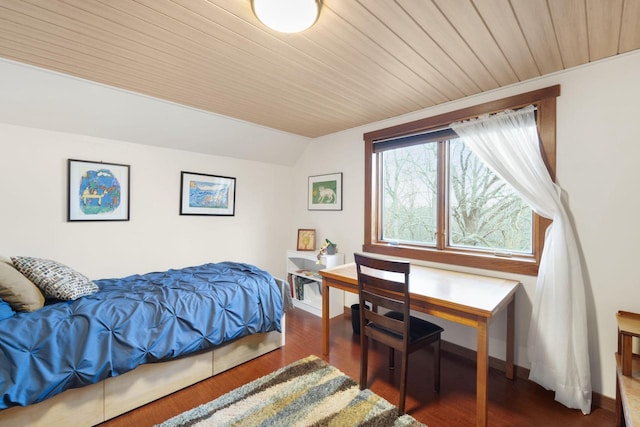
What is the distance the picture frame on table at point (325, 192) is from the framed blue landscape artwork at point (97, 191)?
2.12 metres

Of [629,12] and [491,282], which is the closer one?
[629,12]

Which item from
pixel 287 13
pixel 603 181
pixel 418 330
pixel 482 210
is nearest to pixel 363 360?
pixel 418 330

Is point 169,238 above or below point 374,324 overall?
above

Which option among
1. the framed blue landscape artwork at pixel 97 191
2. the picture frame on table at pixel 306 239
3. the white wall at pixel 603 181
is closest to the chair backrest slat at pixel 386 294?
the white wall at pixel 603 181

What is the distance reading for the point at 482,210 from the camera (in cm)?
257

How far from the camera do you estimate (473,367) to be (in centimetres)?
241

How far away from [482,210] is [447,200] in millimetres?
309

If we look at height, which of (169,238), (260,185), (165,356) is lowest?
(165,356)

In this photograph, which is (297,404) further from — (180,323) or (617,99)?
(617,99)

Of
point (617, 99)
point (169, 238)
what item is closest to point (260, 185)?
point (169, 238)

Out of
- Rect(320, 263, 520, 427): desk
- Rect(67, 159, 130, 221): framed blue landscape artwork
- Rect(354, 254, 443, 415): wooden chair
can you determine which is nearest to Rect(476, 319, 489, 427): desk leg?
Rect(320, 263, 520, 427): desk

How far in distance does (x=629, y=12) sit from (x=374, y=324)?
2.27 m

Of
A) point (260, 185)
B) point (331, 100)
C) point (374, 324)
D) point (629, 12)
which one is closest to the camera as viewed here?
point (629, 12)

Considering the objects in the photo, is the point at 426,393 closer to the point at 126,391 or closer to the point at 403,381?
the point at 403,381
